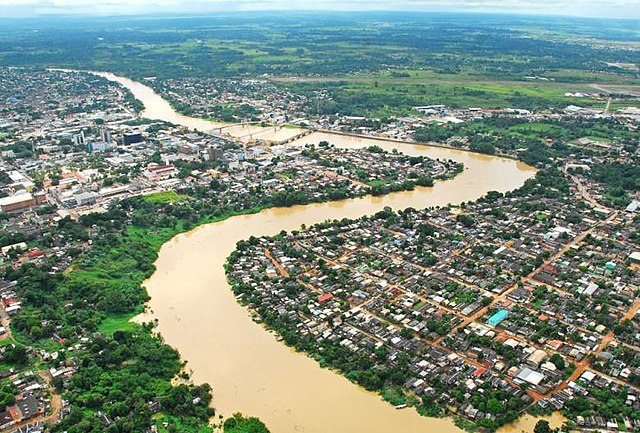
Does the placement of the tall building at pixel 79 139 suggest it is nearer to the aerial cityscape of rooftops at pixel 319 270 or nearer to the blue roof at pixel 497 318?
the aerial cityscape of rooftops at pixel 319 270

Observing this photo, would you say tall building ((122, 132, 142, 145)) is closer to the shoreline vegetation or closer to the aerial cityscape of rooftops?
the aerial cityscape of rooftops

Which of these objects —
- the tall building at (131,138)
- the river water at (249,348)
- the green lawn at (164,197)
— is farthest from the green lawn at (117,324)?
the tall building at (131,138)

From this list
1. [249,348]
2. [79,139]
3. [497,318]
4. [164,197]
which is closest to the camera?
[249,348]

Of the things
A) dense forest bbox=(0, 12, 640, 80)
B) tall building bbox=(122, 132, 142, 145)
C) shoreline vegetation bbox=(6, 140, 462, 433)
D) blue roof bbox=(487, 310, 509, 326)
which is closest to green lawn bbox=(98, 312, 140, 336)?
shoreline vegetation bbox=(6, 140, 462, 433)

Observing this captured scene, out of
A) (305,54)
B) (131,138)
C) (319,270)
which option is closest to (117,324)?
(319,270)

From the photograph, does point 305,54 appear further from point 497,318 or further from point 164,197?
point 497,318

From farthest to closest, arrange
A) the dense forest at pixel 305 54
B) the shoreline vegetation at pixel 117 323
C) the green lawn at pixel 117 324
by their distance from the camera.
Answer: the dense forest at pixel 305 54 < the green lawn at pixel 117 324 < the shoreline vegetation at pixel 117 323
